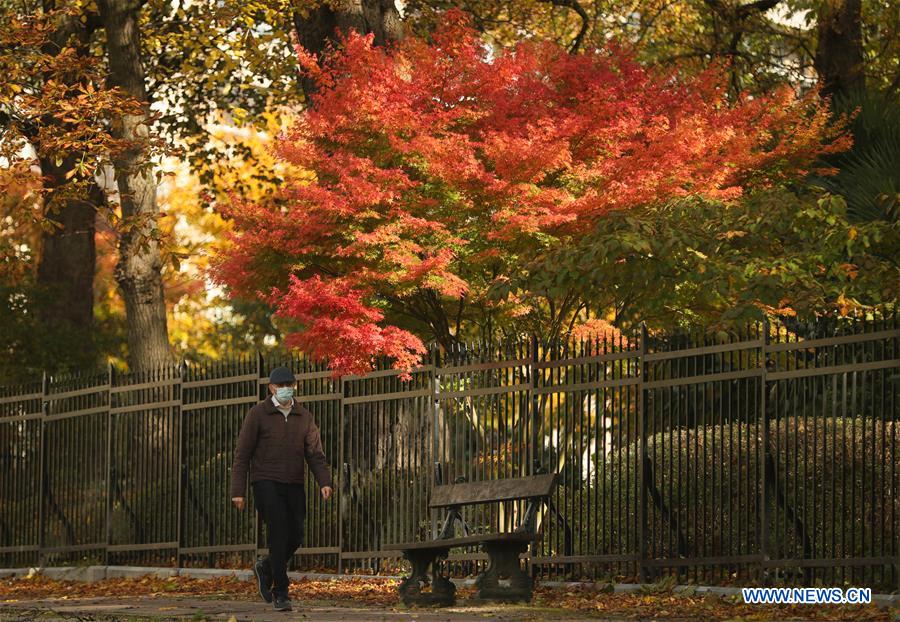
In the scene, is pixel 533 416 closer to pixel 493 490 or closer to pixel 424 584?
pixel 493 490

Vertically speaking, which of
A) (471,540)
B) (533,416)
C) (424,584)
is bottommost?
(424,584)

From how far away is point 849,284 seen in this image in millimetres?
13828

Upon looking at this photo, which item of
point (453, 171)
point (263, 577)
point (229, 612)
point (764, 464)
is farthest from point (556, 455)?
point (229, 612)

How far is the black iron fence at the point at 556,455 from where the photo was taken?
1169 cm

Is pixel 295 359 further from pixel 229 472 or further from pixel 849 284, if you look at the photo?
pixel 849 284

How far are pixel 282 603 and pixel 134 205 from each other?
10322mm

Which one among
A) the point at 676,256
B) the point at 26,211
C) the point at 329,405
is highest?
the point at 26,211

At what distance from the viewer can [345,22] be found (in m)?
19.8

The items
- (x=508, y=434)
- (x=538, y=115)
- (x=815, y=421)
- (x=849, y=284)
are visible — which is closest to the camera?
(x=815, y=421)

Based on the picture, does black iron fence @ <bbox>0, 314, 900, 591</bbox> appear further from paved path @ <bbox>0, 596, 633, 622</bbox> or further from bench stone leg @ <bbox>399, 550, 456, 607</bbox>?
paved path @ <bbox>0, 596, 633, 622</bbox>

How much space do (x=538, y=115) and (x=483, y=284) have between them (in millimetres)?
1847

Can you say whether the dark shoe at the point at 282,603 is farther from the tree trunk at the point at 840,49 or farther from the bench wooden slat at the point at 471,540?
the tree trunk at the point at 840,49

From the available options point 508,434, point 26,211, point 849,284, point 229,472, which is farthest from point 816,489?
point 26,211

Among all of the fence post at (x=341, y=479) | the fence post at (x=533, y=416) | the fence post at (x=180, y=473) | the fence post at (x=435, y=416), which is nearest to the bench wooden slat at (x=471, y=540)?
the fence post at (x=533, y=416)
